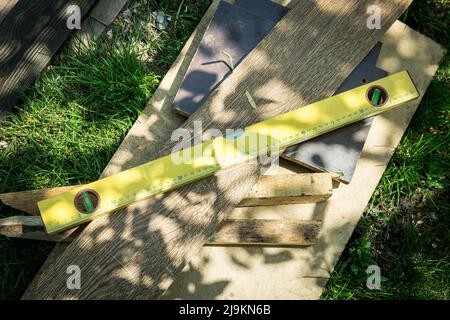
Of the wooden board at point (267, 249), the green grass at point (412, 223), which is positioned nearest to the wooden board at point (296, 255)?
the wooden board at point (267, 249)

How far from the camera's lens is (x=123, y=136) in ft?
12.3

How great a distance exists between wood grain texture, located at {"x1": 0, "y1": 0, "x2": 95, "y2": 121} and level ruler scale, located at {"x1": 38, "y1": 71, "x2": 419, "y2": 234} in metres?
1.12

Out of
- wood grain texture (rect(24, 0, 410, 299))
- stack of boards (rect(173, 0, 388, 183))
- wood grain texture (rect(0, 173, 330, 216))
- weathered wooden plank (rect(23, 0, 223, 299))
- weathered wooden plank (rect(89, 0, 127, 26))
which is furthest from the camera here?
weathered wooden plank (rect(89, 0, 127, 26))

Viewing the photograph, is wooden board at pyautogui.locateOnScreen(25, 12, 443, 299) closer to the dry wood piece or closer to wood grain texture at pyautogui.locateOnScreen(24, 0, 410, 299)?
the dry wood piece

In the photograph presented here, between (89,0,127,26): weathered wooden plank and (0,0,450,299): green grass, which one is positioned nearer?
(0,0,450,299): green grass

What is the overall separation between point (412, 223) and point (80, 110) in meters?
2.49

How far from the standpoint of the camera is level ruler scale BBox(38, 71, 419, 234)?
300 centimetres

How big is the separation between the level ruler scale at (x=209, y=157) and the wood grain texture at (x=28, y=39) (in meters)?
1.12

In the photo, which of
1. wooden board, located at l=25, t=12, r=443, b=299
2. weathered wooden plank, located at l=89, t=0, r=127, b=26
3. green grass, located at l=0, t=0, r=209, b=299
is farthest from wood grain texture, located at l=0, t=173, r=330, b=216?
weathered wooden plank, located at l=89, t=0, r=127, b=26

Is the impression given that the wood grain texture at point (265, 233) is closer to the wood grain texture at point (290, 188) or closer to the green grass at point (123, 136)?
the wood grain texture at point (290, 188)

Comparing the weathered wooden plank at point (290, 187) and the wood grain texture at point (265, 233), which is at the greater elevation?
the weathered wooden plank at point (290, 187)

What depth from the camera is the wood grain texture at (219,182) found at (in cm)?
291

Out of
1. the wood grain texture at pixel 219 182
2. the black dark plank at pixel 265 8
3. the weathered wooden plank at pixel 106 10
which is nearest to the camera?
the wood grain texture at pixel 219 182

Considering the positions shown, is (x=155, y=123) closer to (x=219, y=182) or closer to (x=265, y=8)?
(x=219, y=182)
